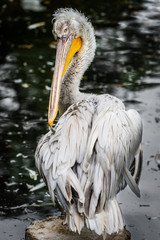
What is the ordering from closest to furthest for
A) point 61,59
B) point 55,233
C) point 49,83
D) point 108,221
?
point 108,221 < point 55,233 < point 61,59 < point 49,83

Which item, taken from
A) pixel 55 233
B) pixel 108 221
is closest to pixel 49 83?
pixel 55 233

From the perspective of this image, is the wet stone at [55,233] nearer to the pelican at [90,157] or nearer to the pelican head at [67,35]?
the pelican at [90,157]

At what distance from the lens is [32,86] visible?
6723 mm

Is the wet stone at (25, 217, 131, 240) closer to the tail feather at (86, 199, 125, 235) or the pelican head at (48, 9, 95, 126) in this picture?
the tail feather at (86, 199, 125, 235)

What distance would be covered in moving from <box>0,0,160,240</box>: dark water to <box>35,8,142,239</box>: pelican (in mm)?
747

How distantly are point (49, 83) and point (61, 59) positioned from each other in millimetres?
2688

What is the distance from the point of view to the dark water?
442 centimetres

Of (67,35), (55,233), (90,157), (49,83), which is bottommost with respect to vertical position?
(55,233)

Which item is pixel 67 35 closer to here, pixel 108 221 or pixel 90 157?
pixel 90 157

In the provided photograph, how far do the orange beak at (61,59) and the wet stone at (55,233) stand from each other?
92cm

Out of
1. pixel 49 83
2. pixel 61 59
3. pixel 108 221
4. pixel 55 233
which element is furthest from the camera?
pixel 49 83

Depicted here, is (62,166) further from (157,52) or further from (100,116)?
(157,52)

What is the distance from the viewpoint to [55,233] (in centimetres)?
385

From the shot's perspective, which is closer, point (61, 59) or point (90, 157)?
point (90, 157)
